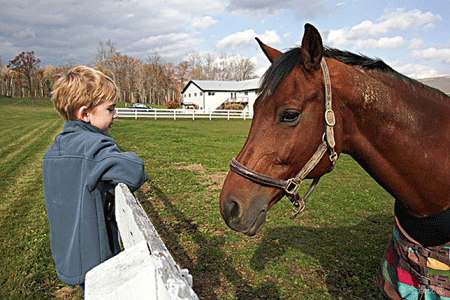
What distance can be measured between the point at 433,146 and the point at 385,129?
0.33 metres

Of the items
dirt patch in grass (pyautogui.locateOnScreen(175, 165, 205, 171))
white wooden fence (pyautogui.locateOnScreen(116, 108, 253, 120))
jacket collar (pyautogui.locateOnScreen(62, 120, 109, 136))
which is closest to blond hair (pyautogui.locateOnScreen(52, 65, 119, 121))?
jacket collar (pyautogui.locateOnScreen(62, 120, 109, 136))

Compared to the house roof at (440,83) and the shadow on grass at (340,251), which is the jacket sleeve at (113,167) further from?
the house roof at (440,83)

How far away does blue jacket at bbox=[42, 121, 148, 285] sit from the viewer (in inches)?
61.7

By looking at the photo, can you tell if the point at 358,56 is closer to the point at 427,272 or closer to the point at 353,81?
the point at 353,81

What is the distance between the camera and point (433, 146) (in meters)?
1.82

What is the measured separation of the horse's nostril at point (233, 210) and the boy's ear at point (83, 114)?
107cm

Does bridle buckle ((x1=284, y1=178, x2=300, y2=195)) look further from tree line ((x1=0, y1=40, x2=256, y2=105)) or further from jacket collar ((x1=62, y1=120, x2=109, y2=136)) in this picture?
tree line ((x1=0, y1=40, x2=256, y2=105))

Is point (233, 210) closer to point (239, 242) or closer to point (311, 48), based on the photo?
point (311, 48)

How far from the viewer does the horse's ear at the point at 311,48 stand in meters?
1.63

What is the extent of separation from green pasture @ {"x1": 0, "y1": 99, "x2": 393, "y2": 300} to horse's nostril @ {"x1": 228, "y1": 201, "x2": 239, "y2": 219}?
72.9 inches

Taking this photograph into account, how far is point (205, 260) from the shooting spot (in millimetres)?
3904

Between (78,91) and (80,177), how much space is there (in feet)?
1.77

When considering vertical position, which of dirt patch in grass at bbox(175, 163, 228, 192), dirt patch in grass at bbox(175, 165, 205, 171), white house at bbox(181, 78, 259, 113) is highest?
white house at bbox(181, 78, 259, 113)

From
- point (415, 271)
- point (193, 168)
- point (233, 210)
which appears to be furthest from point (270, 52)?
point (193, 168)
